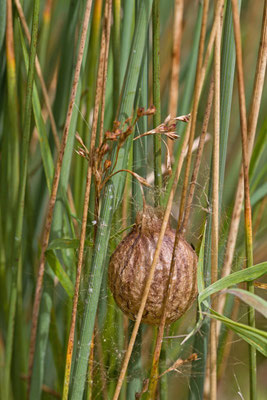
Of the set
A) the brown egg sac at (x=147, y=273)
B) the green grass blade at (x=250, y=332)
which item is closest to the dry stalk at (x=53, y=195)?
the brown egg sac at (x=147, y=273)

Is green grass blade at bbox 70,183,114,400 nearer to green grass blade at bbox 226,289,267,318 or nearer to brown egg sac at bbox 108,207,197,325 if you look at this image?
brown egg sac at bbox 108,207,197,325

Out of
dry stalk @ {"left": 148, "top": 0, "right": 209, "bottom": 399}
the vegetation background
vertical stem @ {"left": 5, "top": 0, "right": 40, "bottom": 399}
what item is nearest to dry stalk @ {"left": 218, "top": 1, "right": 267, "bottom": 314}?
the vegetation background

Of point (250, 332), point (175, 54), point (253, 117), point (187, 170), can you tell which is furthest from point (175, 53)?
point (250, 332)

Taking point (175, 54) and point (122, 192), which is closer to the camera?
point (122, 192)

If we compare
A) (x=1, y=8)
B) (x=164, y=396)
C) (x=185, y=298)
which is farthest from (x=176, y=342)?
(x=1, y=8)

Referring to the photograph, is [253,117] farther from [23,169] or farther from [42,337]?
[42,337]

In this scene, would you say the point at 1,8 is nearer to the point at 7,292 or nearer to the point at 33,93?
the point at 33,93
